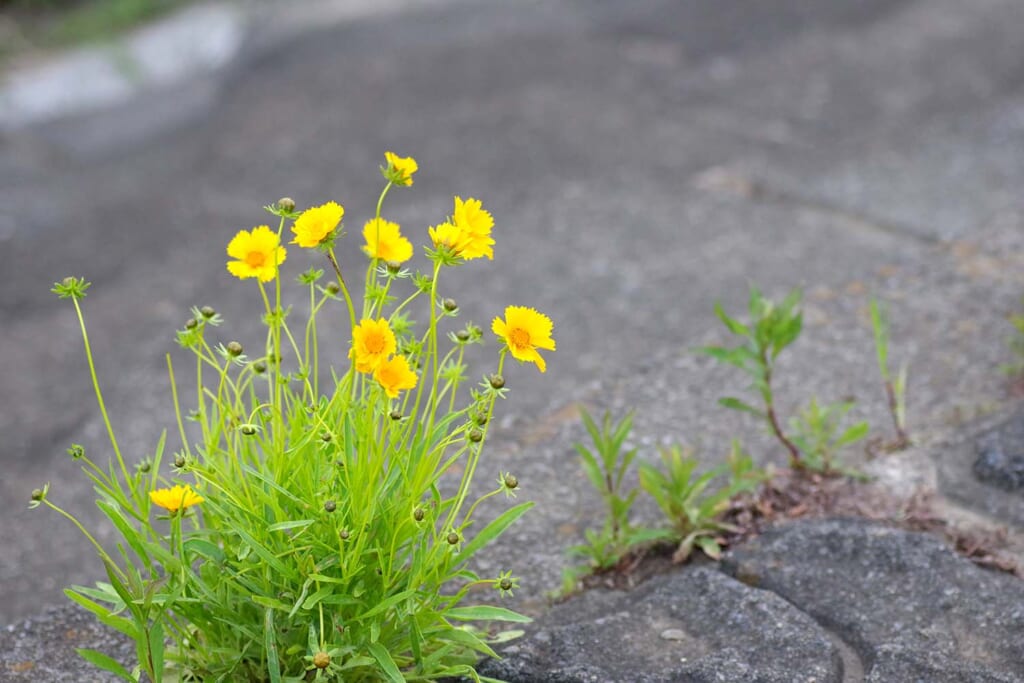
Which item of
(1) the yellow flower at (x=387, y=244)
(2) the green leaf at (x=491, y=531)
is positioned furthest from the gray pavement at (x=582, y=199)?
(1) the yellow flower at (x=387, y=244)

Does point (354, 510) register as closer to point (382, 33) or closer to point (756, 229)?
point (756, 229)

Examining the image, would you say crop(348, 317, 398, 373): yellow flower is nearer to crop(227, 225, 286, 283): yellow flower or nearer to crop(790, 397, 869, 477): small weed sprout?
crop(227, 225, 286, 283): yellow flower

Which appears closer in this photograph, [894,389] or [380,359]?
[380,359]

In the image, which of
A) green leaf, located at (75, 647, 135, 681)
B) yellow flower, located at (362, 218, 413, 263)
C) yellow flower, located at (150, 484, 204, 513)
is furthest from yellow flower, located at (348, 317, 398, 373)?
green leaf, located at (75, 647, 135, 681)

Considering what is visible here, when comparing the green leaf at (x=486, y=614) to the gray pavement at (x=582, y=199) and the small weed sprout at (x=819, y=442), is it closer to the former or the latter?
the gray pavement at (x=582, y=199)

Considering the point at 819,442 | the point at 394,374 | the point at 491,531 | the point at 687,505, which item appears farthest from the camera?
the point at 819,442

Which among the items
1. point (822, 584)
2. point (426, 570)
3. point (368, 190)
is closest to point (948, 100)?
point (368, 190)

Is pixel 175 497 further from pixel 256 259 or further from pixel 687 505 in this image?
pixel 687 505

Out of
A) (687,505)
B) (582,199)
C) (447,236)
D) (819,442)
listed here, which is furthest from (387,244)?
(582,199)
